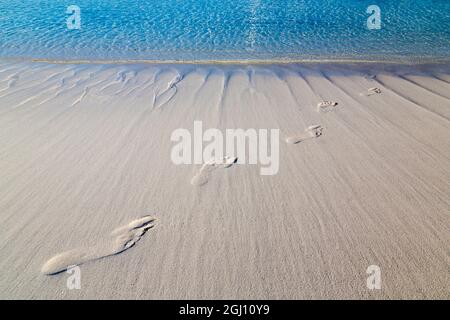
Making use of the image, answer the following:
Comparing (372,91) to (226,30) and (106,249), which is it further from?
(226,30)

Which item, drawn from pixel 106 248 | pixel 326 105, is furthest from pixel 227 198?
pixel 326 105

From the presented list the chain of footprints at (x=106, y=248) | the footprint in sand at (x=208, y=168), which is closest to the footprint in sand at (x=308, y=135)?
the footprint in sand at (x=208, y=168)

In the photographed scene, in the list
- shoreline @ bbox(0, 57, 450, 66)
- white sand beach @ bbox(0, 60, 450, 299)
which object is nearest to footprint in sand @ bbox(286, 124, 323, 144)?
white sand beach @ bbox(0, 60, 450, 299)

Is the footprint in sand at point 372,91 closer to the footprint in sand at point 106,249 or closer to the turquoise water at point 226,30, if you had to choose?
the turquoise water at point 226,30

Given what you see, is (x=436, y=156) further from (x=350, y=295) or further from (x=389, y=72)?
(x=389, y=72)

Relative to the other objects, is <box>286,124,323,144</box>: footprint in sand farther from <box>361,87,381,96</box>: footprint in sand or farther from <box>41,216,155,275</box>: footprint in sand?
<box>41,216,155,275</box>: footprint in sand

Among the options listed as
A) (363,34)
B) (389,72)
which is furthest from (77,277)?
(363,34)
